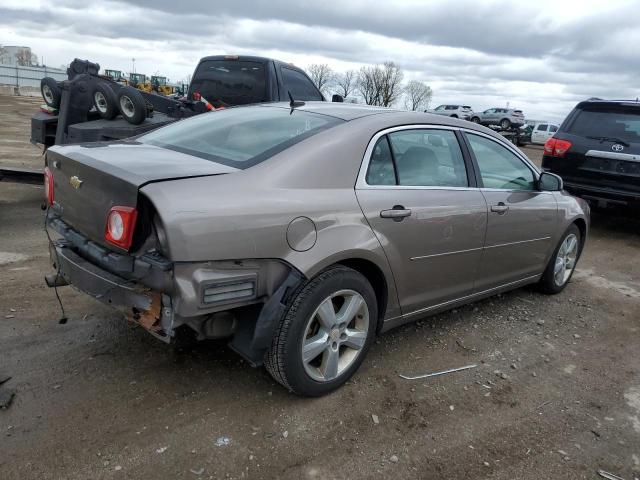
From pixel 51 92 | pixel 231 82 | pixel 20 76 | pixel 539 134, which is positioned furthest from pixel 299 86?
pixel 20 76

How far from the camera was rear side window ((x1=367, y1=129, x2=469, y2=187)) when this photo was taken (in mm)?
3201

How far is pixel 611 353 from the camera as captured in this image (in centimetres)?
396

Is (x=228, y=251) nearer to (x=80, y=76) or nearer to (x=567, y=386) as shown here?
(x=567, y=386)

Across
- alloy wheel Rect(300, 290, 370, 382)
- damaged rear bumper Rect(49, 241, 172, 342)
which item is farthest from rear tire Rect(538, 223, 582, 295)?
damaged rear bumper Rect(49, 241, 172, 342)

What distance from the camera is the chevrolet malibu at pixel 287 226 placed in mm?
2455

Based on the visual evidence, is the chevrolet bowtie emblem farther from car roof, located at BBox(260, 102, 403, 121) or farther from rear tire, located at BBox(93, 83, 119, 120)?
rear tire, located at BBox(93, 83, 119, 120)

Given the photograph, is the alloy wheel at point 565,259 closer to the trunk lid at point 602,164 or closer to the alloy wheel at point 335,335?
the trunk lid at point 602,164

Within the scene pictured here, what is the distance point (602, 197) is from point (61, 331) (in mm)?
6648

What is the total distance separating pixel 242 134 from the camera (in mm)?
3236

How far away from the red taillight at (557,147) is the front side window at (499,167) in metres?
3.55

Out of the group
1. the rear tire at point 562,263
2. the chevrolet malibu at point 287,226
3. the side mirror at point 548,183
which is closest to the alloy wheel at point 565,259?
the rear tire at point 562,263

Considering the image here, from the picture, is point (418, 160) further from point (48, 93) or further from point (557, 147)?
point (48, 93)

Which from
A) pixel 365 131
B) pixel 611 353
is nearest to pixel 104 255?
pixel 365 131

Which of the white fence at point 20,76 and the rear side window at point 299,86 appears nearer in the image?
the rear side window at point 299,86
